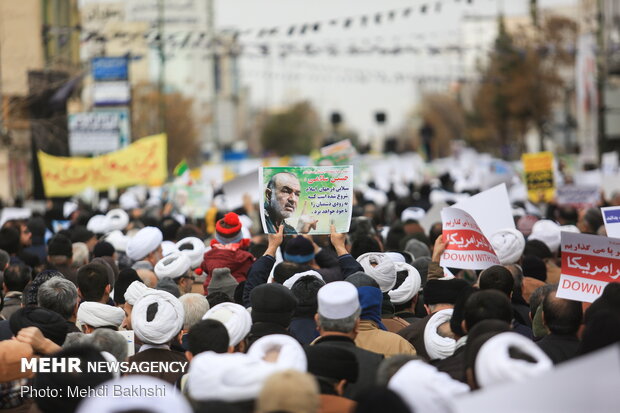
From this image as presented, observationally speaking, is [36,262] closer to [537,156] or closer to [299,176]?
[299,176]

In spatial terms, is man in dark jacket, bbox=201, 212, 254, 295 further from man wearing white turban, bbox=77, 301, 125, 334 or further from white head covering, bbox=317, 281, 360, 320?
white head covering, bbox=317, 281, 360, 320

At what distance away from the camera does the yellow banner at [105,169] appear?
71.7 ft

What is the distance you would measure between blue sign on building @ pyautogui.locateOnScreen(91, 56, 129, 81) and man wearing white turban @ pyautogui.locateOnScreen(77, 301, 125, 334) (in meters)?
21.6

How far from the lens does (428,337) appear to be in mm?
7148

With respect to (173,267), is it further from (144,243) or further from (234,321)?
(234,321)

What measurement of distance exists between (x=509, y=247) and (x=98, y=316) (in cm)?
376

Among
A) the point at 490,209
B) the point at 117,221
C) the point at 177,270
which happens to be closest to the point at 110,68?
the point at 117,221

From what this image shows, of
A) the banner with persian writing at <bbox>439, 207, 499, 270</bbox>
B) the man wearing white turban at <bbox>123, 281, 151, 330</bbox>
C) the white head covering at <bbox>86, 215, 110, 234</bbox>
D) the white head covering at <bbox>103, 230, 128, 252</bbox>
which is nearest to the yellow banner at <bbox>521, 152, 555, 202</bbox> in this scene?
the white head covering at <bbox>86, 215, 110, 234</bbox>

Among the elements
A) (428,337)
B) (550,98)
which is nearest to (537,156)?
(428,337)

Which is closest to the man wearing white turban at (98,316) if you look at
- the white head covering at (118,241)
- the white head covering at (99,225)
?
the white head covering at (118,241)

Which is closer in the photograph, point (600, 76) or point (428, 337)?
point (428, 337)

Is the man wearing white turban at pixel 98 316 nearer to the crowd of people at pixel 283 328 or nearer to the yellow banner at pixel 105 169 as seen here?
the crowd of people at pixel 283 328

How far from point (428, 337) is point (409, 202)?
1017cm

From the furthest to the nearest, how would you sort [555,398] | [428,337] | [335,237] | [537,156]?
[537,156]
[335,237]
[428,337]
[555,398]
